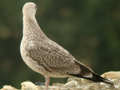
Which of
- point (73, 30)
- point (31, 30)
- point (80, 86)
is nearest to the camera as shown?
point (31, 30)

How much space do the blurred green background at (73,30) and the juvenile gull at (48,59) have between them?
19.6m

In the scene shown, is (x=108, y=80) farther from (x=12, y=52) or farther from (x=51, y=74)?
(x=12, y=52)

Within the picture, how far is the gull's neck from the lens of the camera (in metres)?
9.75

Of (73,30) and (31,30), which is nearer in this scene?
(31,30)

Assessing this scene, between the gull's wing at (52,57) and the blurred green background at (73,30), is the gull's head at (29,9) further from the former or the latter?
the blurred green background at (73,30)

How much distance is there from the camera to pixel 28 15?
989 centimetres

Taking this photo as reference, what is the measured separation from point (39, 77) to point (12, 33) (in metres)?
5.63

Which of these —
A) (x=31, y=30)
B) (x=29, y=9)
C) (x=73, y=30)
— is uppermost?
(x=29, y=9)

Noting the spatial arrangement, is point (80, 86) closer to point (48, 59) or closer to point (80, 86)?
point (80, 86)

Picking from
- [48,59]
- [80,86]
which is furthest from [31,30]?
[80,86]

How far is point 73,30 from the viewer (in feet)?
106

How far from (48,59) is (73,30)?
22613 mm

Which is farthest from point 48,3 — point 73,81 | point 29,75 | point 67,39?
point 73,81

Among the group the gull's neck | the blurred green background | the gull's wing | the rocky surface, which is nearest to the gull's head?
the gull's neck
